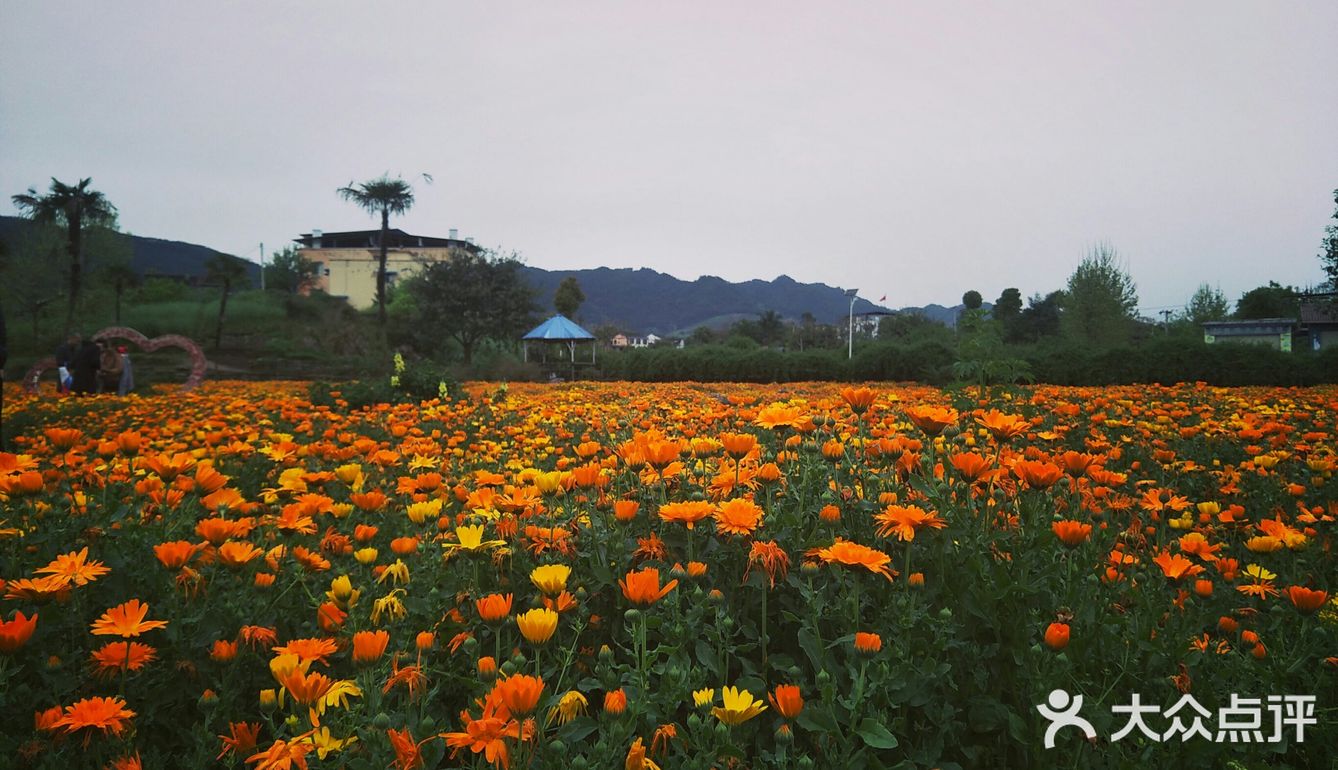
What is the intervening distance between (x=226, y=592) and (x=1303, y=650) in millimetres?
2600

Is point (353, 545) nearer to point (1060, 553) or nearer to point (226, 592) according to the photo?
point (226, 592)

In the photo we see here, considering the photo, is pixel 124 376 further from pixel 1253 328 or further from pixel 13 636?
pixel 1253 328

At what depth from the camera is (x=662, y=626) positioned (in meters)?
1.32

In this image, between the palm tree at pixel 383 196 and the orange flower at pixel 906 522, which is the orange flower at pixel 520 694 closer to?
the orange flower at pixel 906 522

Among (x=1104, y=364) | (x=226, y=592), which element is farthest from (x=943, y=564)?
(x=1104, y=364)

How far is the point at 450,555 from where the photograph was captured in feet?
5.57

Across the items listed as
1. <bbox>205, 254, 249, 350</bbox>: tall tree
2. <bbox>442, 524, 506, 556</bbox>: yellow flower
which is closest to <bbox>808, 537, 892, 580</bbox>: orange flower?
<bbox>442, 524, 506, 556</bbox>: yellow flower

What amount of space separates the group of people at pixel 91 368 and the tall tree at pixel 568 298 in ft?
138

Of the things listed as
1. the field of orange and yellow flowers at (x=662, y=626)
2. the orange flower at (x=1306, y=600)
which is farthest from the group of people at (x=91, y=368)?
the orange flower at (x=1306, y=600)

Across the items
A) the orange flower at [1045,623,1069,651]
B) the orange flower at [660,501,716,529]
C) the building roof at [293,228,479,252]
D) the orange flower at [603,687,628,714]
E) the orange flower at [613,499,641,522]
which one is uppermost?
the building roof at [293,228,479,252]

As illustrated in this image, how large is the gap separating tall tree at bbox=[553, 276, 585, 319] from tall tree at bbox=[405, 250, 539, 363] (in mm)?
21928

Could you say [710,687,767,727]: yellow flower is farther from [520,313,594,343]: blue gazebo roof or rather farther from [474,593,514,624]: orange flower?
[520,313,594,343]: blue gazebo roof

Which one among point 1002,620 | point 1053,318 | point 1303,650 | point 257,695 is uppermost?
point 1053,318

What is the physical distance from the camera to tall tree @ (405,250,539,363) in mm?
32031
